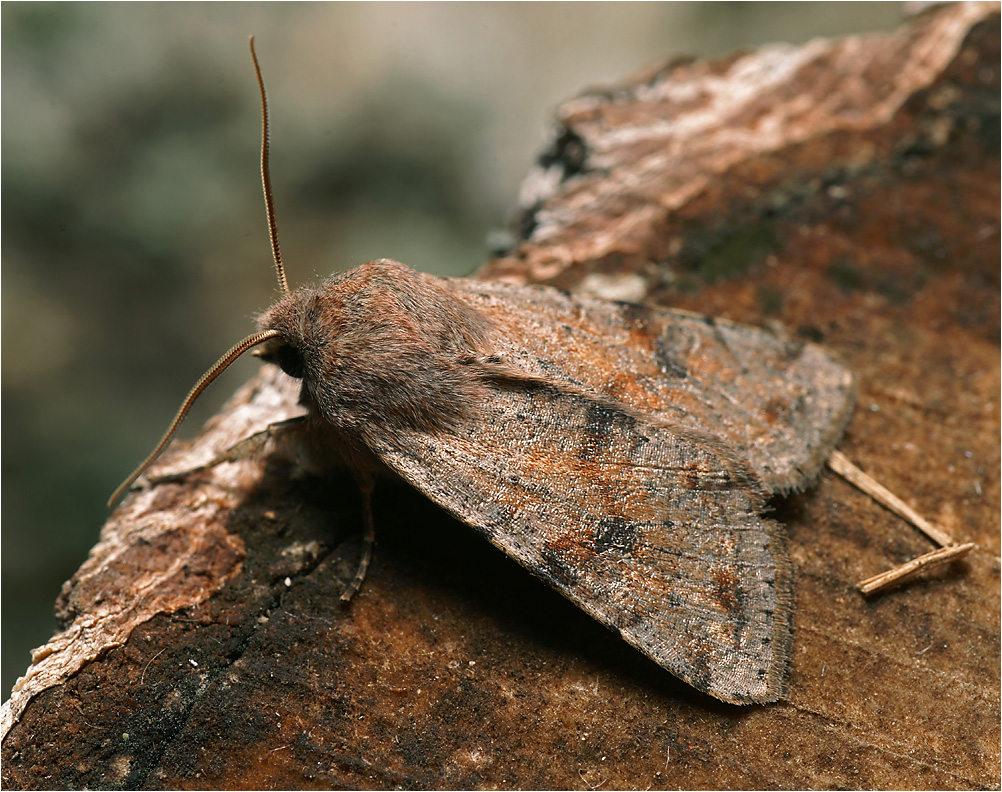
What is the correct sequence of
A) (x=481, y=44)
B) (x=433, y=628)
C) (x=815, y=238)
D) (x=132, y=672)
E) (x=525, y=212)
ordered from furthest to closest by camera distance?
(x=481, y=44) < (x=525, y=212) < (x=815, y=238) < (x=433, y=628) < (x=132, y=672)

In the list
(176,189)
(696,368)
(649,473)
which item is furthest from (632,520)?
(176,189)

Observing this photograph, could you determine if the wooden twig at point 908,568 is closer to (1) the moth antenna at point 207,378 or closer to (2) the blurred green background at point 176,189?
(1) the moth antenna at point 207,378

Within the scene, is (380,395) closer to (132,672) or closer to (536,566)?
(536,566)

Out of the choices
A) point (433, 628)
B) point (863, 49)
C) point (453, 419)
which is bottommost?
point (433, 628)

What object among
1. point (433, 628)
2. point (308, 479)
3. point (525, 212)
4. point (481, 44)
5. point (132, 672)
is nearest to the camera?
point (132, 672)

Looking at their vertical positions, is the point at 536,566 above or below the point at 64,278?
below

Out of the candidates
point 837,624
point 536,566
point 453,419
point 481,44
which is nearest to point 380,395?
point 453,419

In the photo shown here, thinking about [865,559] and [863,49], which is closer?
[865,559]

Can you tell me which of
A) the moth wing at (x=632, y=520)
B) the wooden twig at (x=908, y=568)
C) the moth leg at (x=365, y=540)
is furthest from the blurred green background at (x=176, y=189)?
the wooden twig at (x=908, y=568)
